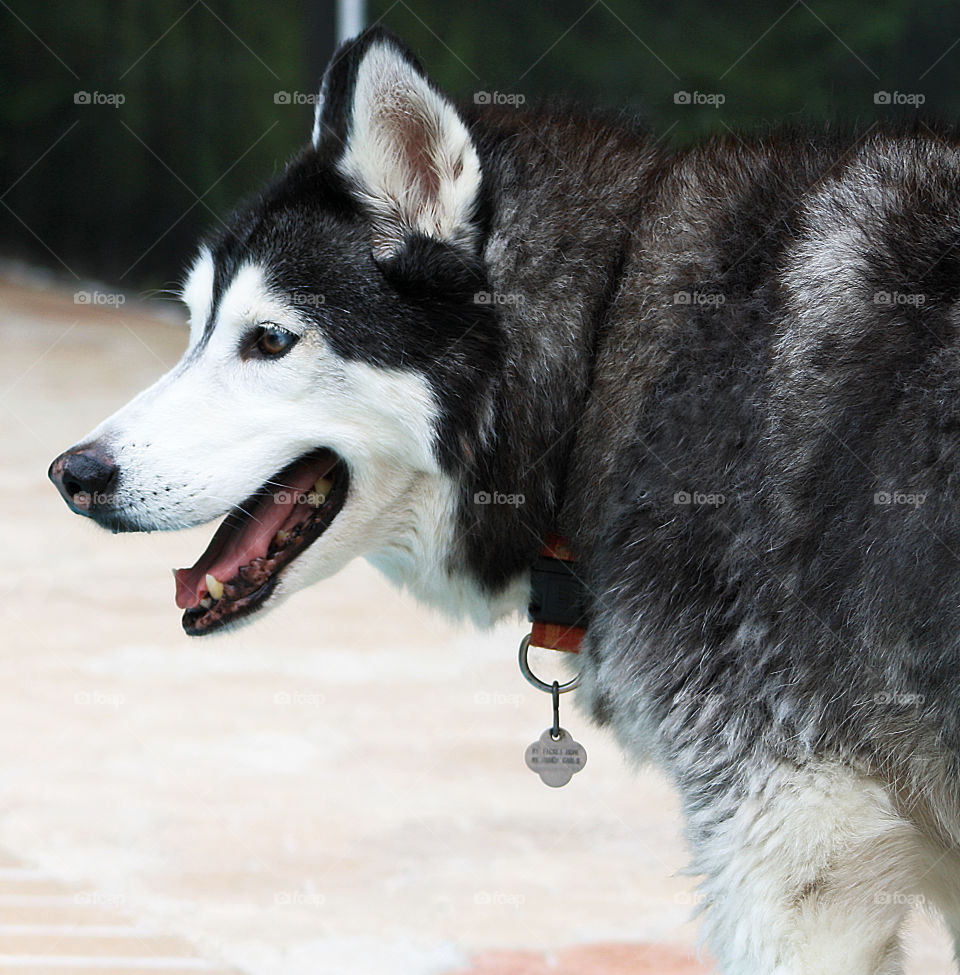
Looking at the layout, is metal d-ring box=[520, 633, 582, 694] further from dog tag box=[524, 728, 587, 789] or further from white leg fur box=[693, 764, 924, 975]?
white leg fur box=[693, 764, 924, 975]

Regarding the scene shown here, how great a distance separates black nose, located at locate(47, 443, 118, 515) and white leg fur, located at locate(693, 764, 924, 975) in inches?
47.7

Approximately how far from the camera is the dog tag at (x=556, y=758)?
2.82 meters

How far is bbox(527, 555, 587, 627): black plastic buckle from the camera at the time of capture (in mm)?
2590

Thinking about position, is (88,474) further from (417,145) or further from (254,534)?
(417,145)

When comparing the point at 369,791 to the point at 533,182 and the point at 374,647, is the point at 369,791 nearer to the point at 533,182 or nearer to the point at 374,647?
the point at 374,647

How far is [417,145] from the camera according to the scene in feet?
8.54

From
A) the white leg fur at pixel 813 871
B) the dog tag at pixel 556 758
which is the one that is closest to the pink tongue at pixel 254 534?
the dog tag at pixel 556 758

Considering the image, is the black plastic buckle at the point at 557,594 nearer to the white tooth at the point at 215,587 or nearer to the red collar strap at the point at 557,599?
the red collar strap at the point at 557,599

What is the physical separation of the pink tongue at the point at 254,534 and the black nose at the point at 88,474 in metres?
0.23

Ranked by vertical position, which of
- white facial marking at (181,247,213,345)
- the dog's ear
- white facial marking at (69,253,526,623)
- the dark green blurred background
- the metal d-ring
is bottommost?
the dark green blurred background

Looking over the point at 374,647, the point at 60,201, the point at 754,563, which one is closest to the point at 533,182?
the point at 754,563

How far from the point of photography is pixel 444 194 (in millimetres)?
2564

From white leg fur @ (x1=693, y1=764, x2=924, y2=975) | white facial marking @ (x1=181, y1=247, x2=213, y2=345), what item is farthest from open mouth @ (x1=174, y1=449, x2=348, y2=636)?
white leg fur @ (x1=693, y1=764, x2=924, y2=975)

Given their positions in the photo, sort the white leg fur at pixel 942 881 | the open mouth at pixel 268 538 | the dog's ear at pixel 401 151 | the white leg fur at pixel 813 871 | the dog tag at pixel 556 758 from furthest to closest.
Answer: the dog tag at pixel 556 758
the open mouth at pixel 268 538
the dog's ear at pixel 401 151
the white leg fur at pixel 942 881
the white leg fur at pixel 813 871
